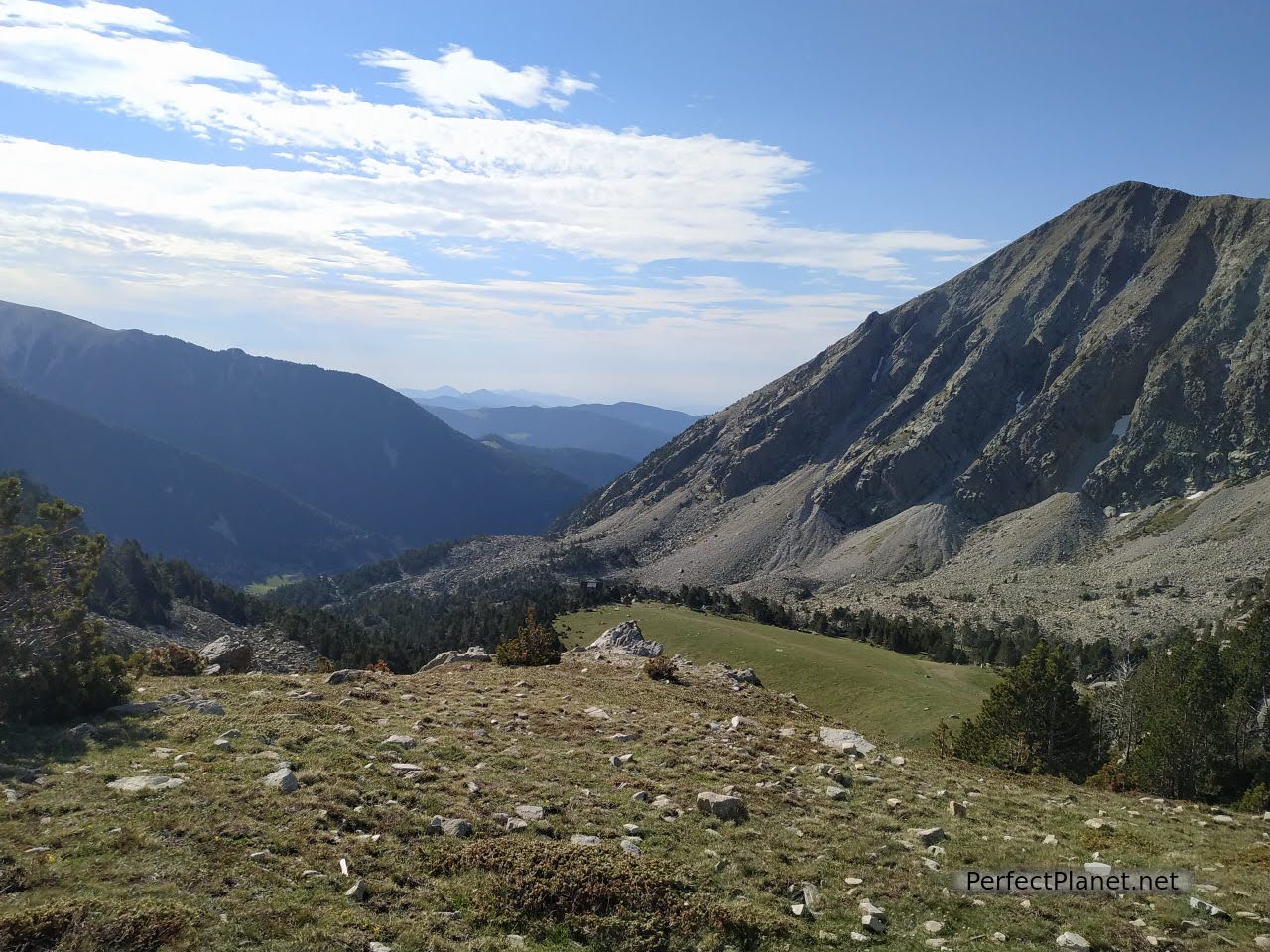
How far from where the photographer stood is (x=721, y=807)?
1630 cm

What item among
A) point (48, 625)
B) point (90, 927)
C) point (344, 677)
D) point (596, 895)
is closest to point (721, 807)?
point (596, 895)

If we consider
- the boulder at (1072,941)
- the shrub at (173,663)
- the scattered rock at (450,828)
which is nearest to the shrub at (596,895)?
the scattered rock at (450,828)

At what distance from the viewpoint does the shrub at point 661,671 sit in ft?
110

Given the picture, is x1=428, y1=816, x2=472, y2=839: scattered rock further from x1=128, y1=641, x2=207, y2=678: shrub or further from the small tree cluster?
x1=128, y1=641, x2=207, y2=678: shrub

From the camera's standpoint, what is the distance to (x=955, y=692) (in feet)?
224

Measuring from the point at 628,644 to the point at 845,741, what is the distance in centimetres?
2431

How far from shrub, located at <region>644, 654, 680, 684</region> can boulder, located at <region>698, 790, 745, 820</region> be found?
1663cm

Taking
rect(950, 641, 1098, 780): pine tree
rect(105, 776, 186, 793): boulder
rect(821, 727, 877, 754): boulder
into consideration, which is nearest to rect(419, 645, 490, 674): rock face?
rect(821, 727, 877, 754): boulder

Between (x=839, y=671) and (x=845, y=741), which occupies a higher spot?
(x=845, y=741)

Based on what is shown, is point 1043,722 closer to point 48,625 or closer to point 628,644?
point 628,644

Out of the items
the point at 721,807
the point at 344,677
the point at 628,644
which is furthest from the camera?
the point at 628,644

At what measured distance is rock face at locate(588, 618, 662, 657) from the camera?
44.1m

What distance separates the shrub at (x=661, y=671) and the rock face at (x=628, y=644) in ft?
22.0

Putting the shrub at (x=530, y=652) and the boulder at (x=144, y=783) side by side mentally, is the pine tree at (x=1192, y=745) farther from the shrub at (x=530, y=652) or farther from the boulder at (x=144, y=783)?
the boulder at (x=144, y=783)
